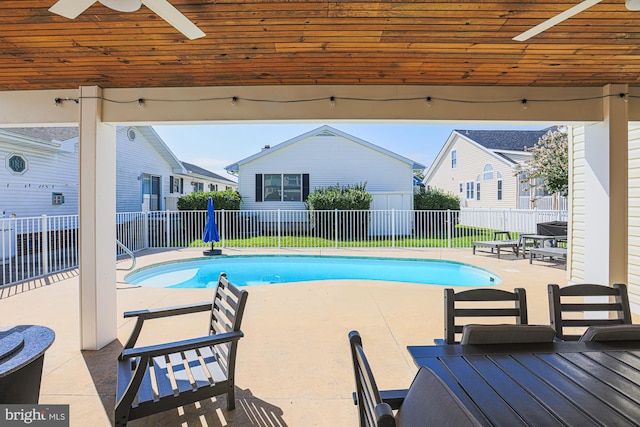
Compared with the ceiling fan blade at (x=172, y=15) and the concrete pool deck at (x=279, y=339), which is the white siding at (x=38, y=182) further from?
the ceiling fan blade at (x=172, y=15)

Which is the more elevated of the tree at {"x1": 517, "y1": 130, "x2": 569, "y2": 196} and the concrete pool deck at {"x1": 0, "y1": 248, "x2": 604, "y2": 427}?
the tree at {"x1": 517, "y1": 130, "x2": 569, "y2": 196}

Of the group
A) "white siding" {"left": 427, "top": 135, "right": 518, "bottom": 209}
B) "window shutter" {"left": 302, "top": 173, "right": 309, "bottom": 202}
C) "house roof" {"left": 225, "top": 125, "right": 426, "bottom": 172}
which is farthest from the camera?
"white siding" {"left": 427, "top": 135, "right": 518, "bottom": 209}

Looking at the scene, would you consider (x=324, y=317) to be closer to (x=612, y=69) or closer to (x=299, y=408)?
(x=299, y=408)

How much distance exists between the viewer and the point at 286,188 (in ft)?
46.0

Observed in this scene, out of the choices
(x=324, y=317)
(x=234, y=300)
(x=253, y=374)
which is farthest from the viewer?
(x=324, y=317)

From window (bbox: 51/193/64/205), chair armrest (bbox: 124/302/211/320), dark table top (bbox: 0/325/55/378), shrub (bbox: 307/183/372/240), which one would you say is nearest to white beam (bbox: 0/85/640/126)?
chair armrest (bbox: 124/302/211/320)

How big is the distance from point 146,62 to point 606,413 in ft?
12.6

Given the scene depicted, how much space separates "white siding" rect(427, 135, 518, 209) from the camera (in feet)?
52.5

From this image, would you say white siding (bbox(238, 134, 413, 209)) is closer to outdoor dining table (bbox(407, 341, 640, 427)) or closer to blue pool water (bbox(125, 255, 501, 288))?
blue pool water (bbox(125, 255, 501, 288))

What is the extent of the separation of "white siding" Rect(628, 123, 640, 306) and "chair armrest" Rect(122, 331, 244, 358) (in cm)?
549

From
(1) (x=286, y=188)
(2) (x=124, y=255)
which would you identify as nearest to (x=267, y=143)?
(1) (x=286, y=188)

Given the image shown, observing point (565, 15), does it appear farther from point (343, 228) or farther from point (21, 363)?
point (343, 228)

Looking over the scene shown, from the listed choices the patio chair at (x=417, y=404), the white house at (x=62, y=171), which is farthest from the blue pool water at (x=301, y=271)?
the patio chair at (x=417, y=404)

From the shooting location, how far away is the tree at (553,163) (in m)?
11.8
